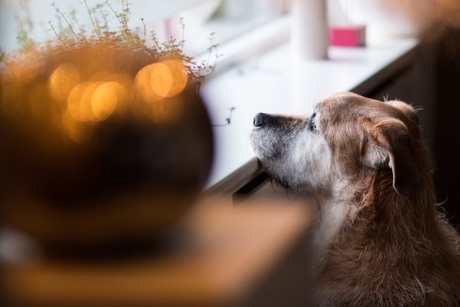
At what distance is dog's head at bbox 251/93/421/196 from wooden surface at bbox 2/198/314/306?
0.38 m

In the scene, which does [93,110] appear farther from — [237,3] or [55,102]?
[237,3]

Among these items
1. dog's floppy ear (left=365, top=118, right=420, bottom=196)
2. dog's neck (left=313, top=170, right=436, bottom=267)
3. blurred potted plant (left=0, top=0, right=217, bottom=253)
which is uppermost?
blurred potted plant (left=0, top=0, right=217, bottom=253)

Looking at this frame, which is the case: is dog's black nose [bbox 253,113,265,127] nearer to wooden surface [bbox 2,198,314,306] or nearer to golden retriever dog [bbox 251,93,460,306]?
golden retriever dog [bbox 251,93,460,306]

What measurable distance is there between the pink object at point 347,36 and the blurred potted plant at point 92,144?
1.40 m

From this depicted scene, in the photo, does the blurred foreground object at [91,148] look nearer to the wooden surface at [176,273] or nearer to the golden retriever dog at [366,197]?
the wooden surface at [176,273]

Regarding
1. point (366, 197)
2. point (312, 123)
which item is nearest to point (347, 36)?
point (312, 123)

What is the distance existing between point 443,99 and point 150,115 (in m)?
1.94

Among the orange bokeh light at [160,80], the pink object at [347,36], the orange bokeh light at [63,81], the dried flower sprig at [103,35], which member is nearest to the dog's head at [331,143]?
the dried flower sprig at [103,35]

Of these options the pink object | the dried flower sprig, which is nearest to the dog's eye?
the dried flower sprig

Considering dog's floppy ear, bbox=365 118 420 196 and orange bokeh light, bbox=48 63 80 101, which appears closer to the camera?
orange bokeh light, bbox=48 63 80 101

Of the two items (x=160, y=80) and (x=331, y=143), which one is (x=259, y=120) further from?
(x=160, y=80)

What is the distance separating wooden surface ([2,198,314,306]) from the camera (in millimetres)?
1093

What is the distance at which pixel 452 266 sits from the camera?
5.56 feet

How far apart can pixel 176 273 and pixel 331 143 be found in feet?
2.15
